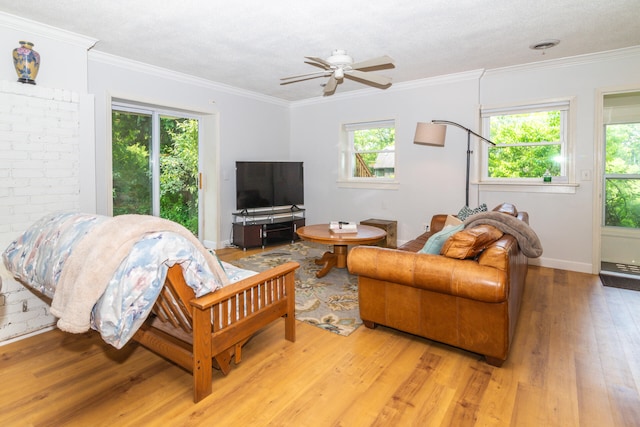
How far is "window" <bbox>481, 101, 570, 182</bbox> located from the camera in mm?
4291

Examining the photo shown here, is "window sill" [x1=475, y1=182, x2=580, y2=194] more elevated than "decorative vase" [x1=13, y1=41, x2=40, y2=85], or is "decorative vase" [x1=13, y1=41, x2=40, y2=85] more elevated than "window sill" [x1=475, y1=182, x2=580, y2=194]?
"decorative vase" [x1=13, y1=41, x2=40, y2=85]

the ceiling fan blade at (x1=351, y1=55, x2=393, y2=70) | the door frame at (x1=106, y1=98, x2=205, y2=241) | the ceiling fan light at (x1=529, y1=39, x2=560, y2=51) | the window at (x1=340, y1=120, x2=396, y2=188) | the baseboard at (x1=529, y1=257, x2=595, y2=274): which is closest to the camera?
the ceiling fan blade at (x1=351, y1=55, x2=393, y2=70)

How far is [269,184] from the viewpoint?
18.9ft

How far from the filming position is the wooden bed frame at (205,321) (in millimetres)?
1702

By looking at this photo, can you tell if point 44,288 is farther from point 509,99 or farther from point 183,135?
point 509,99

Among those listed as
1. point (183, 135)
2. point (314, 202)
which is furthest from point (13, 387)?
point (314, 202)

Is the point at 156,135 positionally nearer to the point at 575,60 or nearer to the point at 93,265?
the point at 93,265

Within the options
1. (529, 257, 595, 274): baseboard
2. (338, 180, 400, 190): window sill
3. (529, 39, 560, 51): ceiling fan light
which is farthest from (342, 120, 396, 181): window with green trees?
(529, 257, 595, 274): baseboard

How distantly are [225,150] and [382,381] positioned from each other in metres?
4.25

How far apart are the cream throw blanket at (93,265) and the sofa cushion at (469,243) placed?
157cm

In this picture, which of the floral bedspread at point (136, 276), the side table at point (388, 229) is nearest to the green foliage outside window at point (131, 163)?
the floral bedspread at point (136, 276)

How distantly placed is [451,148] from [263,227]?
2.95 meters

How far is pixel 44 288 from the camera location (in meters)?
1.97

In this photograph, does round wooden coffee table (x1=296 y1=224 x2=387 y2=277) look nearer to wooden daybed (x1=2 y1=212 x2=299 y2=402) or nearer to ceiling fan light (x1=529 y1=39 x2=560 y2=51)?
wooden daybed (x1=2 y1=212 x2=299 y2=402)
